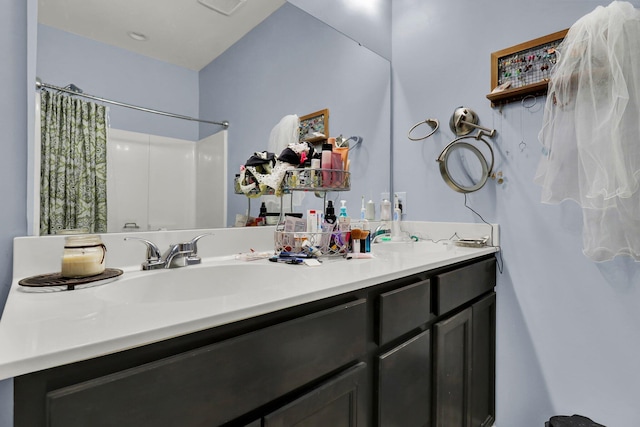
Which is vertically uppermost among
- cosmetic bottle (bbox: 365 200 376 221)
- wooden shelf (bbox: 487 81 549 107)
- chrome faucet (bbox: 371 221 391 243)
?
wooden shelf (bbox: 487 81 549 107)

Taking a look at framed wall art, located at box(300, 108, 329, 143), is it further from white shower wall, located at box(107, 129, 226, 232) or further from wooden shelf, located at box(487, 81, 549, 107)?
wooden shelf, located at box(487, 81, 549, 107)

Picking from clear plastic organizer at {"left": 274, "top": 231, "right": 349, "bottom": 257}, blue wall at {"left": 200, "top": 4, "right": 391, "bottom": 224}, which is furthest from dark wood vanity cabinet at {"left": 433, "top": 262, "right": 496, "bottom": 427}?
blue wall at {"left": 200, "top": 4, "right": 391, "bottom": 224}

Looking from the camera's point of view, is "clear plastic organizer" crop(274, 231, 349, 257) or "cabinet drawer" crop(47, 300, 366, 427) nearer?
"cabinet drawer" crop(47, 300, 366, 427)

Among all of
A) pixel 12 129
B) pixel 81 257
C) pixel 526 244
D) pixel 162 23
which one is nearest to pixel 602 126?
pixel 526 244

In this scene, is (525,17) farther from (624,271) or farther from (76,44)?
(76,44)

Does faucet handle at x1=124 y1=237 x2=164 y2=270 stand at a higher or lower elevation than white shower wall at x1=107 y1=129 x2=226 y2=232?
lower

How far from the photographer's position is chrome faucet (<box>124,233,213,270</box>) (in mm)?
987

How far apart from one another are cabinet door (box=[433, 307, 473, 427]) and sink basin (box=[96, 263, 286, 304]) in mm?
646

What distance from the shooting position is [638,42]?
1124 mm

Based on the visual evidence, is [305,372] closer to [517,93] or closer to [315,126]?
[315,126]

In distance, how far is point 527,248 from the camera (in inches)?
58.4

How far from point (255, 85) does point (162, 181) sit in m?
0.56

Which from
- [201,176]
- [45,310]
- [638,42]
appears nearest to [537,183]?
[638,42]

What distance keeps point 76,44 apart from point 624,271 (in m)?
2.03
